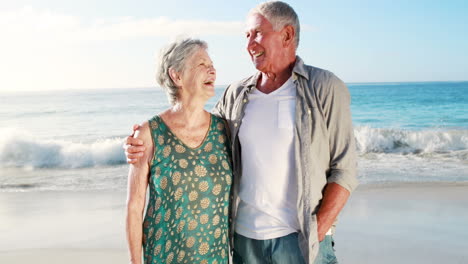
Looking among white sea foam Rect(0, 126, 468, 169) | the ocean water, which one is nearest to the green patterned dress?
the ocean water

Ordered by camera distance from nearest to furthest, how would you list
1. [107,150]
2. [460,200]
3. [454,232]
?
[454,232], [460,200], [107,150]

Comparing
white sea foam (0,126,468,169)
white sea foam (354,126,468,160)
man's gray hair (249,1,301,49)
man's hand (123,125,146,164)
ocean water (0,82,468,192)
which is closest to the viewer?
man's hand (123,125,146,164)

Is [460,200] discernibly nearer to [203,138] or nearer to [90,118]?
[203,138]

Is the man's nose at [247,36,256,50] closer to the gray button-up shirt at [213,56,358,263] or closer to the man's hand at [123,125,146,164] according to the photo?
the gray button-up shirt at [213,56,358,263]

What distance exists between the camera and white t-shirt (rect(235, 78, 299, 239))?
2445 millimetres

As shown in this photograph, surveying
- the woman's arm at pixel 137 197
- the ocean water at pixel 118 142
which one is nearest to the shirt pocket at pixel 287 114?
the woman's arm at pixel 137 197

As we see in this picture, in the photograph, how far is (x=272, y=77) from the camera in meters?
2.62

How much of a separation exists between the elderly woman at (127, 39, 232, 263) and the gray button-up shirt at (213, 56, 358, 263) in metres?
A: 0.40

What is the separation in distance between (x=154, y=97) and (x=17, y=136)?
786 inches

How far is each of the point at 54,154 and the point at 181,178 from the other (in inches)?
482

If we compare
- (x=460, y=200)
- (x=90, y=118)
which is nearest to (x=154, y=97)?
(x=90, y=118)

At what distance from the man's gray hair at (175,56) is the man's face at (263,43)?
254mm

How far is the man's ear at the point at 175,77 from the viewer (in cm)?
243

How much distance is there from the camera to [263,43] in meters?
2.53
